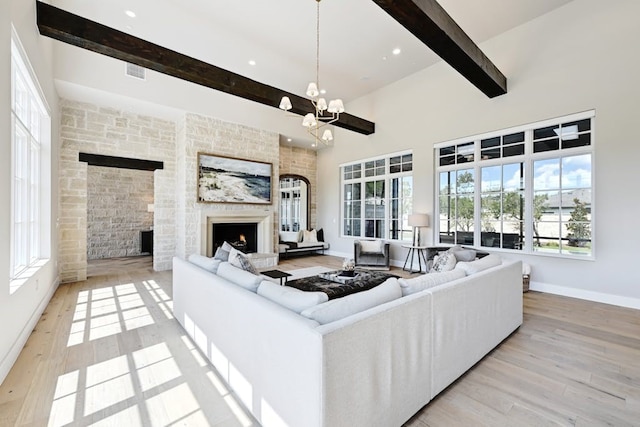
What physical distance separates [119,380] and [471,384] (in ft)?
9.10

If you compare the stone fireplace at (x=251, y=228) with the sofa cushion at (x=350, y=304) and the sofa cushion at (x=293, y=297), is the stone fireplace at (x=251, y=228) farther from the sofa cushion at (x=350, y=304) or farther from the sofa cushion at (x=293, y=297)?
the sofa cushion at (x=350, y=304)

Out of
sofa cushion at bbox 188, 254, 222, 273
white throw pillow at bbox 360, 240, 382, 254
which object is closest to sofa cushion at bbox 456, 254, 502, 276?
sofa cushion at bbox 188, 254, 222, 273

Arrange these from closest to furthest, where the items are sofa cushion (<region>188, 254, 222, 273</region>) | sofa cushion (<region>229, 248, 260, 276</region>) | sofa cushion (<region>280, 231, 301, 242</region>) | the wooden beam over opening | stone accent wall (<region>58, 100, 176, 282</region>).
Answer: sofa cushion (<region>188, 254, 222, 273</region>) < sofa cushion (<region>229, 248, 260, 276</region>) < stone accent wall (<region>58, 100, 176, 282</region>) < the wooden beam over opening < sofa cushion (<region>280, 231, 301, 242</region>)

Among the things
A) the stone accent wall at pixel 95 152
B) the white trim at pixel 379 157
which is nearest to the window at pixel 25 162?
the stone accent wall at pixel 95 152

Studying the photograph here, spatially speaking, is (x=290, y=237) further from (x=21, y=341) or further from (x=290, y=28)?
(x=21, y=341)

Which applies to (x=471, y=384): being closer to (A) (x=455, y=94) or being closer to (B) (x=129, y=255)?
(A) (x=455, y=94)

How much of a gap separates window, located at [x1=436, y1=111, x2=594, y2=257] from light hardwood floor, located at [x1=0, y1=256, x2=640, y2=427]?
5.09ft

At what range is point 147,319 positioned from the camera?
3.50 meters

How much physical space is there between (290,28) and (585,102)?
4.94 metres

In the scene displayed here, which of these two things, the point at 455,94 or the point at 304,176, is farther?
the point at 304,176

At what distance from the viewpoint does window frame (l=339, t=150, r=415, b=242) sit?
23.3 feet

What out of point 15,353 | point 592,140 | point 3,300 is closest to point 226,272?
point 3,300

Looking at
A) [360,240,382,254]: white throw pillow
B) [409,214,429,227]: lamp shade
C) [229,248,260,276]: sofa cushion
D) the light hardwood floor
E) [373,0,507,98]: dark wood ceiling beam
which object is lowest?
the light hardwood floor

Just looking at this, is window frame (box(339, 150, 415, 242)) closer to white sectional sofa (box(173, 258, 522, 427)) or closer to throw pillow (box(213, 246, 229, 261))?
white sectional sofa (box(173, 258, 522, 427))
